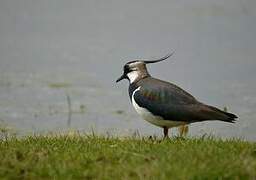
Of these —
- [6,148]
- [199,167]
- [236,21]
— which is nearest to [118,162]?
[199,167]

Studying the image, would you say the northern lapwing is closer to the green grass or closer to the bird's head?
the green grass

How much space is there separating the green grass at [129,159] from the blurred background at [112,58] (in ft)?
8.71

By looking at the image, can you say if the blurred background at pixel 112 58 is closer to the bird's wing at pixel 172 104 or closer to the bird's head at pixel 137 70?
the bird's head at pixel 137 70

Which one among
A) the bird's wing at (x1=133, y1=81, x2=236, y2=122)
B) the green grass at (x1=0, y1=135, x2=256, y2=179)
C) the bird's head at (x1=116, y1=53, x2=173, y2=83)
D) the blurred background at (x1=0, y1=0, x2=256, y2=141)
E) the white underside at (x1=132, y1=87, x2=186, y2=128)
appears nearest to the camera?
the green grass at (x1=0, y1=135, x2=256, y2=179)

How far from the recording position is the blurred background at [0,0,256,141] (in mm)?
9414

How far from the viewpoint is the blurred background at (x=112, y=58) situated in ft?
30.9

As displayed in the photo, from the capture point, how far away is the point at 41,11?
1491 centimetres

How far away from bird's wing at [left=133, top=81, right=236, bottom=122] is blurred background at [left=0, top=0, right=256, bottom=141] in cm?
210

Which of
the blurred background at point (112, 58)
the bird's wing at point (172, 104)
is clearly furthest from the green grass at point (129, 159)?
the blurred background at point (112, 58)

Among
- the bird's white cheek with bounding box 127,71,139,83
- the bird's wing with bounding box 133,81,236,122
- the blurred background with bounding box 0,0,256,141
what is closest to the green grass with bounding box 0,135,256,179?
the bird's wing with bounding box 133,81,236,122

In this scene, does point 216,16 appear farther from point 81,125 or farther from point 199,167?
point 199,167

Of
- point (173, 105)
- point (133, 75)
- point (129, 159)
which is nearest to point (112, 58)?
point (133, 75)

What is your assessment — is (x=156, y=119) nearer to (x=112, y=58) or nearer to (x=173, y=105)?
(x=173, y=105)

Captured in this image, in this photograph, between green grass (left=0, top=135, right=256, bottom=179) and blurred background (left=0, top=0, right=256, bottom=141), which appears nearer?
green grass (left=0, top=135, right=256, bottom=179)
